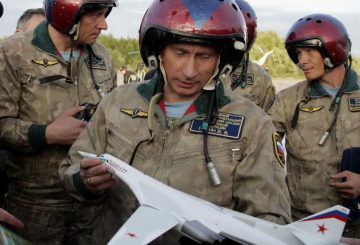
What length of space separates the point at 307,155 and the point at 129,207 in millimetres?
2371

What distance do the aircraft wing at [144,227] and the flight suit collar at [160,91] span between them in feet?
2.16

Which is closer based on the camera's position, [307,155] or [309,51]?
[307,155]

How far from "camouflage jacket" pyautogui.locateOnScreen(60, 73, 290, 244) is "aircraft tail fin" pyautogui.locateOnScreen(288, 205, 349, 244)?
12 centimetres

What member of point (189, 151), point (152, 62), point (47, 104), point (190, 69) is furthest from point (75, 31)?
point (189, 151)

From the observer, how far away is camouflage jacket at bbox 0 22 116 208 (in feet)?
14.1

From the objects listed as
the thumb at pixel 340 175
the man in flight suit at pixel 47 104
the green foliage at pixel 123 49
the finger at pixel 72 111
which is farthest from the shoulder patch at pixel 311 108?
the green foliage at pixel 123 49

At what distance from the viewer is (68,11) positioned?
4.49 metres

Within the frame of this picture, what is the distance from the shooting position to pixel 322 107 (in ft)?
16.5

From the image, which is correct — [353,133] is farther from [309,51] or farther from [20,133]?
[20,133]

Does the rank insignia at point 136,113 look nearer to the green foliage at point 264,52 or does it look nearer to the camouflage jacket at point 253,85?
the camouflage jacket at point 253,85

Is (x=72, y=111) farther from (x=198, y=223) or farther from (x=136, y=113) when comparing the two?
(x=198, y=223)

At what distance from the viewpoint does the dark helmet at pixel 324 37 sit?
5191 mm

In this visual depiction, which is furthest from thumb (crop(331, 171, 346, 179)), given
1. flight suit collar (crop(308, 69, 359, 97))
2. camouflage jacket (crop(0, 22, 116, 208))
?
camouflage jacket (crop(0, 22, 116, 208))

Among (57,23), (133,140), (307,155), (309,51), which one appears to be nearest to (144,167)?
(133,140)
